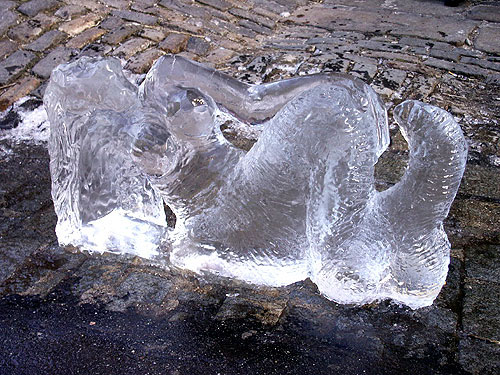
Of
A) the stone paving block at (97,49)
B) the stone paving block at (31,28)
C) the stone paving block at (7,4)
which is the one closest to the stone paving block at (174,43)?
the stone paving block at (97,49)

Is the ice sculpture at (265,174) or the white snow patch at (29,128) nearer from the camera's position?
the ice sculpture at (265,174)

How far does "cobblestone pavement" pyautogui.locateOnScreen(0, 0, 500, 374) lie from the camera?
2508mm

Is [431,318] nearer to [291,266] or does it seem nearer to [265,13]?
[291,266]

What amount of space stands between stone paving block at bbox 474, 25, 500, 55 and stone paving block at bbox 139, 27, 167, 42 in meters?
2.55

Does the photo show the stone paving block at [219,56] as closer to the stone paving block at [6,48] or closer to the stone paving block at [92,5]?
the stone paving block at [92,5]

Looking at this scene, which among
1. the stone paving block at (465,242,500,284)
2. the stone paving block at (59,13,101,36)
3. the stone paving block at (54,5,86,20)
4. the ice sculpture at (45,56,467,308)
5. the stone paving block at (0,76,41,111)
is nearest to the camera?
the ice sculpture at (45,56,467,308)

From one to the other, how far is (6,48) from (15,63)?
0.20m

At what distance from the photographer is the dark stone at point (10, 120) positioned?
4215 millimetres

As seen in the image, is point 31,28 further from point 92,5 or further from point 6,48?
point 92,5

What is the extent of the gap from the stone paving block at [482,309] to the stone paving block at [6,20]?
3.91 m

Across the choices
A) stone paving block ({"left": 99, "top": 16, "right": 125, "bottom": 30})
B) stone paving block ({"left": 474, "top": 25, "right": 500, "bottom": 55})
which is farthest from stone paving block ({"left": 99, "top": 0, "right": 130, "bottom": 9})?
stone paving block ({"left": 474, "top": 25, "right": 500, "bottom": 55})

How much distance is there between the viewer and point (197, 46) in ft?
16.4

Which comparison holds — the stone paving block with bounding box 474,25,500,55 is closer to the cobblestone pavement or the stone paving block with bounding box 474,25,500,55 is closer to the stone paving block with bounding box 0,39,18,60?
the cobblestone pavement

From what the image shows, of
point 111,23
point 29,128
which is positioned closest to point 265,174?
point 29,128
